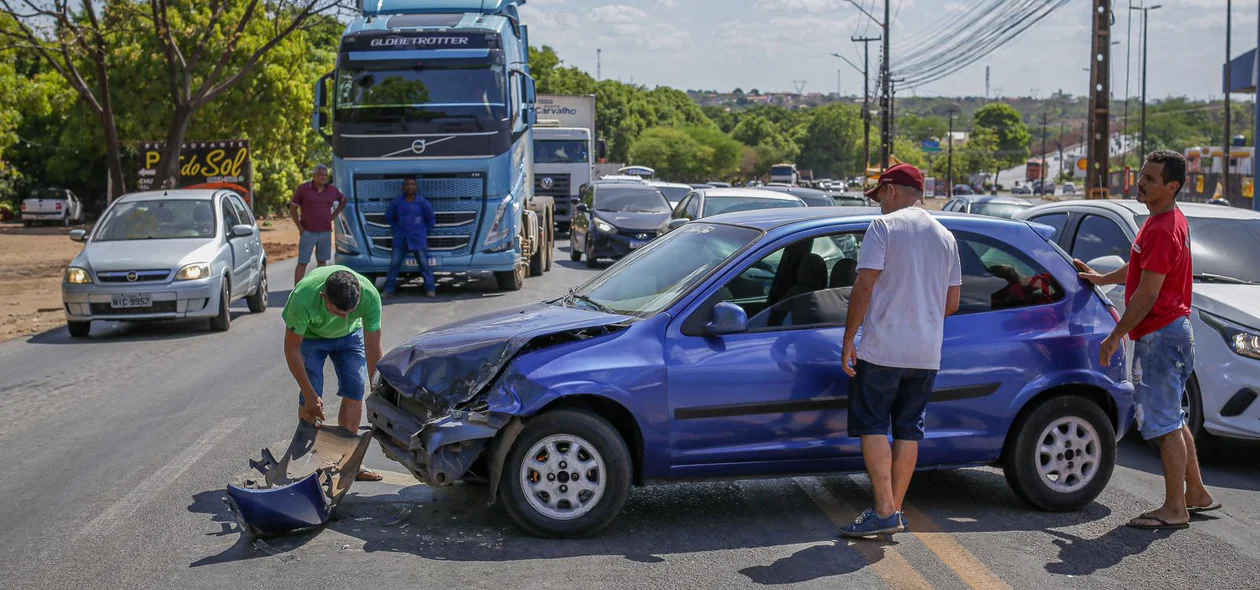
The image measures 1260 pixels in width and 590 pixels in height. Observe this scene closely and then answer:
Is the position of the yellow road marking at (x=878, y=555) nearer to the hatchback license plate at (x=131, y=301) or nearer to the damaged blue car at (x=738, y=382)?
the damaged blue car at (x=738, y=382)

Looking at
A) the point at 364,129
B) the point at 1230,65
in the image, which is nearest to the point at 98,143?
the point at 364,129

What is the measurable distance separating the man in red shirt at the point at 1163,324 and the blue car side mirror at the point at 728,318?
1.83 m

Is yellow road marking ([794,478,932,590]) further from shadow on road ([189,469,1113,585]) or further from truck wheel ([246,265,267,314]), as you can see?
truck wheel ([246,265,267,314])

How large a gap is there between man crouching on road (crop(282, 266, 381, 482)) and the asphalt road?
521 mm

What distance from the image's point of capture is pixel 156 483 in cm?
726

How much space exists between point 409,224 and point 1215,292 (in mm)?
11963

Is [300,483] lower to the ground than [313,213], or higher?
lower

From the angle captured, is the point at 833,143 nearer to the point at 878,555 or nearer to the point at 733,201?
the point at 733,201

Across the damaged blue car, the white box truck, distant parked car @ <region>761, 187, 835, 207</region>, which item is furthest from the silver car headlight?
the white box truck

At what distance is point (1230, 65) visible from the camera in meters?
48.5

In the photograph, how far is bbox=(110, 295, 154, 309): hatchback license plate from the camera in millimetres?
14234

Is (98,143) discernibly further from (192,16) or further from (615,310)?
(615,310)

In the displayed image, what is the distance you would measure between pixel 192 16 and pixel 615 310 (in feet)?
122

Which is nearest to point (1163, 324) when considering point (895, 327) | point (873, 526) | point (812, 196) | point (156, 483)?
point (895, 327)
